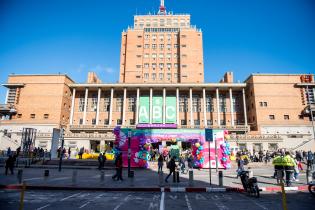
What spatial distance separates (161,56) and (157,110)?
22.7 metres

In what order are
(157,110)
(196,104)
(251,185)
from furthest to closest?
(196,104) → (157,110) → (251,185)

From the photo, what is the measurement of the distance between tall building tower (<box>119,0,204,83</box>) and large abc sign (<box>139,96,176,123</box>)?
14.0 m

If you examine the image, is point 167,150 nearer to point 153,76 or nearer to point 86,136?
point 86,136

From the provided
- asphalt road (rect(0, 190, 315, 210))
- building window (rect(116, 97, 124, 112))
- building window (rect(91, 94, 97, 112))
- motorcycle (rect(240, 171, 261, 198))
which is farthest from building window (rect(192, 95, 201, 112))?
asphalt road (rect(0, 190, 315, 210))

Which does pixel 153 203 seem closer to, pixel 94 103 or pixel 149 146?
pixel 149 146

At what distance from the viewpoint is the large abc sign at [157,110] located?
50.1m

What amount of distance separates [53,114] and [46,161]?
26707 mm

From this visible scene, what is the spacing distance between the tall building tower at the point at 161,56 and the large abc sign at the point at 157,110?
45.8ft

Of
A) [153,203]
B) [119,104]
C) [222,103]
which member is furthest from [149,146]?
[222,103]

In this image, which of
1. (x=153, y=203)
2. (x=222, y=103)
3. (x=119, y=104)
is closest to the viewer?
(x=153, y=203)

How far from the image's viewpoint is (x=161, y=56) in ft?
219

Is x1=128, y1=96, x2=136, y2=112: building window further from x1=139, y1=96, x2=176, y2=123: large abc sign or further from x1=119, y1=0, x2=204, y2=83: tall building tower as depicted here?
x1=119, y1=0, x2=204, y2=83: tall building tower

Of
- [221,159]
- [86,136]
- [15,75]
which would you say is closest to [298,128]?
[221,159]

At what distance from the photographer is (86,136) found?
43.5m
